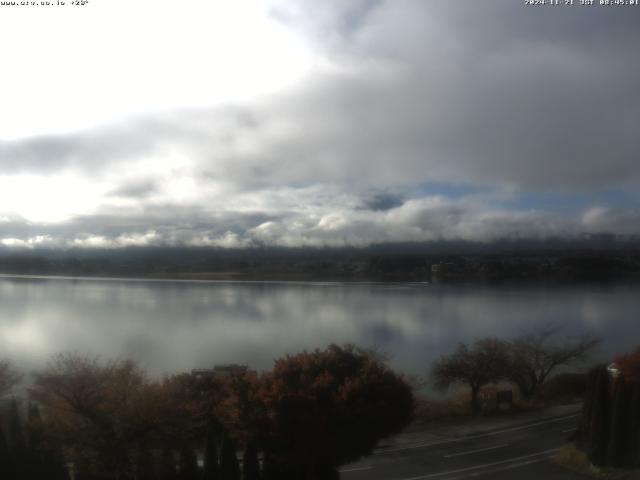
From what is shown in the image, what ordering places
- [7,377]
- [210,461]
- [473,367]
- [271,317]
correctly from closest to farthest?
[210,461] < [7,377] < [473,367] < [271,317]

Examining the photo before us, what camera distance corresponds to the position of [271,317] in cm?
1365

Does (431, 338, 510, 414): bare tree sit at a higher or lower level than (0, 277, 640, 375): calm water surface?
lower

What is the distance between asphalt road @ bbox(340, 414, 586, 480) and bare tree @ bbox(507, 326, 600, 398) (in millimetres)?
1893

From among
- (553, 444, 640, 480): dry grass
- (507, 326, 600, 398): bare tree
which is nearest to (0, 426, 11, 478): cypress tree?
(553, 444, 640, 480): dry grass

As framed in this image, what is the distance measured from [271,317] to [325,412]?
702 cm

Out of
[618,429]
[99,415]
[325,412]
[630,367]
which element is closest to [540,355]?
[630,367]

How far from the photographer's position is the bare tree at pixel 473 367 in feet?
35.0

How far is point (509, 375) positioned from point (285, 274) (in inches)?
243

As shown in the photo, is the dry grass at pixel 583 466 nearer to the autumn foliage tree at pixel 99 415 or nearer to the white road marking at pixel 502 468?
the white road marking at pixel 502 468

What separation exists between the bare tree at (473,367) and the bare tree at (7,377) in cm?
784

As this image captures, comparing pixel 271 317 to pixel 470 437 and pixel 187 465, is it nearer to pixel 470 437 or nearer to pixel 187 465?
pixel 470 437

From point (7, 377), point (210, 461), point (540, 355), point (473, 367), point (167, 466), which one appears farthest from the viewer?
point (540, 355)

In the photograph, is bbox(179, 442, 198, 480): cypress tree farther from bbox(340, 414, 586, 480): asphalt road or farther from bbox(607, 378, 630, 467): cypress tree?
bbox(607, 378, 630, 467): cypress tree

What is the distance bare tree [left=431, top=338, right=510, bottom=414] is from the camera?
10.7 m
